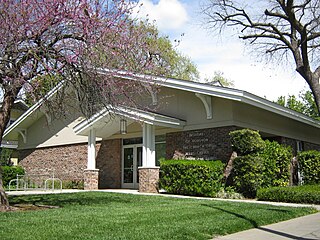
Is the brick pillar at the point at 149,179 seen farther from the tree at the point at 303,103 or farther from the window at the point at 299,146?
the tree at the point at 303,103

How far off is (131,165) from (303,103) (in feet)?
104

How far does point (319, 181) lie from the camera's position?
15.5 meters

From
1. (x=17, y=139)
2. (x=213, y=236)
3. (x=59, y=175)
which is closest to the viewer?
(x=213, y=236)

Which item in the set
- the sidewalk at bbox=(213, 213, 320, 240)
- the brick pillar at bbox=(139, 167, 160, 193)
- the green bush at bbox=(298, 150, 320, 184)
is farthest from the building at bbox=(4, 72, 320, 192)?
the sidewalk at bbox=(213, 213, 320, 240)

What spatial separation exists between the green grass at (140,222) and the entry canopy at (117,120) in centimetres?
556

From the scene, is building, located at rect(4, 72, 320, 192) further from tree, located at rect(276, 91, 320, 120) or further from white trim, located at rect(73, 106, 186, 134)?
tree, located at rect(276, 91, 320, 120)

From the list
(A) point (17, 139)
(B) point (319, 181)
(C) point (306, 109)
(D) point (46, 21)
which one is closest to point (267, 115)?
(B) point (319, 181)

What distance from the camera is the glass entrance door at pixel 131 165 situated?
65.1 ft

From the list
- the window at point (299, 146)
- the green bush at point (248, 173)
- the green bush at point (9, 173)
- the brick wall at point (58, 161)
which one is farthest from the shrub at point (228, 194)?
the green bush at point (9, 173)

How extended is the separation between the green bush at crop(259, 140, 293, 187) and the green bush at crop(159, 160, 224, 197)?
1688 millimetres

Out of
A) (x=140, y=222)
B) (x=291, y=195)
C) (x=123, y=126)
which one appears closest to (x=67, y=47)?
(x=140, y=222)

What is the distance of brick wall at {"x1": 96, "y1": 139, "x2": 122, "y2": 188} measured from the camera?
68.1 feet

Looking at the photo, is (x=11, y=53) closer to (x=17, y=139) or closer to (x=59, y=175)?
(x=59, y=175)

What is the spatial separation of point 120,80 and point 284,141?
11.3m
